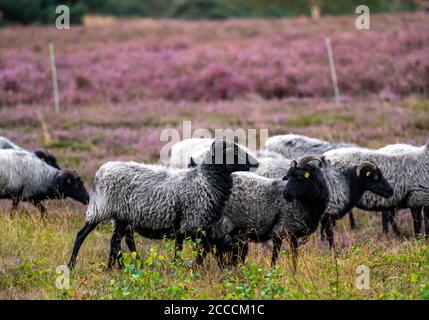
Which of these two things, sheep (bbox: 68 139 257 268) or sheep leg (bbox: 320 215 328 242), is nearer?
sheep (bbox: 68 139 257 268)

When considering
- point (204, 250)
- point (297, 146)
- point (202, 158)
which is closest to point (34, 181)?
point (202, 158)

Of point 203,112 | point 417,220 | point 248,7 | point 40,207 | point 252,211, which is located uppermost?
point 248,7

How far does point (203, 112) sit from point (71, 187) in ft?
31.5

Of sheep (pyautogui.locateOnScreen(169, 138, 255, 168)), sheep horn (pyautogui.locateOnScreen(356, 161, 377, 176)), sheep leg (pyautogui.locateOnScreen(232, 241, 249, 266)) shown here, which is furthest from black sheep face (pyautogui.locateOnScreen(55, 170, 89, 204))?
→ sheep horn (pyautogui.locateOnScreen(356, 161, 377, 176))

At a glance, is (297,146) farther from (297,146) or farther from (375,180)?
(375,180)

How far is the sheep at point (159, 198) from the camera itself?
8969 mm

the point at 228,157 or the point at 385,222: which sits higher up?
the point at 228,157

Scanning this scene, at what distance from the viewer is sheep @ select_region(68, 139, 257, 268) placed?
897cm

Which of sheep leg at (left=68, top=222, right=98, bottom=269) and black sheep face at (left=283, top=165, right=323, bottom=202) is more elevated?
black sheep face at (left=283, top=165, right=323, bottom=202)

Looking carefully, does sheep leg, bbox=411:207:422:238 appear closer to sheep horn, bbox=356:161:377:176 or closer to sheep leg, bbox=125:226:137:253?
sheep horn, bbox=356:161:377:176

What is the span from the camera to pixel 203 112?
838 inches

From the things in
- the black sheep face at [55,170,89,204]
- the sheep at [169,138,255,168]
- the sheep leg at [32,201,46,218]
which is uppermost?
the sheep at [169,138,255,168]

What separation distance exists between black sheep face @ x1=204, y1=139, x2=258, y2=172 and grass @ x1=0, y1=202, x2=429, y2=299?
1202 millimetres

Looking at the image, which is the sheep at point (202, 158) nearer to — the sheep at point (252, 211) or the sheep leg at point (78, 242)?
the sheep at point (252, 211)
